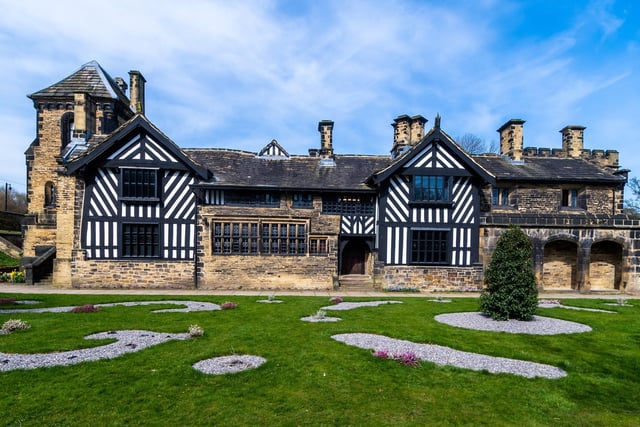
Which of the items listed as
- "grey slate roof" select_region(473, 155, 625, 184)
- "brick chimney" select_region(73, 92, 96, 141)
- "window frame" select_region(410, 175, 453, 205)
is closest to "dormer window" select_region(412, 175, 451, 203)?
"window frame" select_region(410, 175, 453, 205)

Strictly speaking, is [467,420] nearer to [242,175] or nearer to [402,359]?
[402,359]

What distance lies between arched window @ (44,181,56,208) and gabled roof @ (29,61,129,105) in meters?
6.51

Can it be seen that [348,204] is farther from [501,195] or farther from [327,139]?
[501,195]

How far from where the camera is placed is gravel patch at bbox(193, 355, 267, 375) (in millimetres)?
6883

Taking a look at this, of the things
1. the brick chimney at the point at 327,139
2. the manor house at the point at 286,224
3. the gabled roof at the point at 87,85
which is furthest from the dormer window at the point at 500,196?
the gabled roof at the point at 87,85

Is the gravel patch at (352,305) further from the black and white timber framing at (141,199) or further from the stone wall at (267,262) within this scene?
the black and white timber framing at (141,199)

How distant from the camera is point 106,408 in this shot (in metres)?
5.39

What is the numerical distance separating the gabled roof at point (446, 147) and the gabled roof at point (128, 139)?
9.50 meters

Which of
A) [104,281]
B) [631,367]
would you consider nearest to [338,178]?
[104,281]

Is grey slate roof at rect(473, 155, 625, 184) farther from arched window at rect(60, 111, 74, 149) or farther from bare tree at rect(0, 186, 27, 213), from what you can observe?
bare tree at rect(0, 186, 27, 213)

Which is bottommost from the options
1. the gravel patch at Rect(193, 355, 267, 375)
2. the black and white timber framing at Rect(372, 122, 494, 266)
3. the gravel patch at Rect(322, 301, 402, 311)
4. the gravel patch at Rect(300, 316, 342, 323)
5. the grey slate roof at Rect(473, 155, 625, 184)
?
the gravel patch at Rect(322, 301, 402, 311)

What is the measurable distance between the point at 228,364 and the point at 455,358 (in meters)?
4.79

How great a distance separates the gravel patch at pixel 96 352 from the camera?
7105mm

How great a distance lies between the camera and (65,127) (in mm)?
27250
